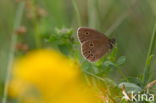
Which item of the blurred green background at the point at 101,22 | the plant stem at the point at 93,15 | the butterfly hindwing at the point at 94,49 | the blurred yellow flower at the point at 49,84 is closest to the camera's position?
the blurred yellow flower at the point at 49,84

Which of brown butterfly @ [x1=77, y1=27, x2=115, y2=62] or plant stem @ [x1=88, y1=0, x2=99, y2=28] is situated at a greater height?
plant stem @ [x1=88, y1=0, x2=99, y2=28]

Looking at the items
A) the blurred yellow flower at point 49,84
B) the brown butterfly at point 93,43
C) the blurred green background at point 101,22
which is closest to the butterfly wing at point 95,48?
the brown butterfly at point 93,43

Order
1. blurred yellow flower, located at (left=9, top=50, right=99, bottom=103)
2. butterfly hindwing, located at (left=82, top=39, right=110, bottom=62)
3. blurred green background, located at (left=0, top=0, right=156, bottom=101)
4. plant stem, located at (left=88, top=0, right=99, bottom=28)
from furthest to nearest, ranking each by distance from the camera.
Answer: blurred green background, located at (left=0, top=0, right=156, bottom=101)
plant stem, located at (left=88, top=0, right=99, bottom=28)
butterfly hindwing, located at (left=82, top=39, right=110, bottom=62)
blurred yellow flower, located at (left=9, top=50, right=99, bottom=103)

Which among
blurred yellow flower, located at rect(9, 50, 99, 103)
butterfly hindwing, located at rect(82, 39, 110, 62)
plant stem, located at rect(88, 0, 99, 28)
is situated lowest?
blurred yellow flower, located at rect(9, 50, 99, 103)

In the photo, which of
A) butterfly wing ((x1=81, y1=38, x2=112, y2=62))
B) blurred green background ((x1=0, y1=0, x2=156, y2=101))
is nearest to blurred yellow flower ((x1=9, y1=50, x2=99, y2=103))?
butterfly wing ((x1=81, y1=38, x2=112, y2=62))

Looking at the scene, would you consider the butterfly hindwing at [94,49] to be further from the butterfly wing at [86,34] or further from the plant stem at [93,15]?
the plant stem at [93,15]

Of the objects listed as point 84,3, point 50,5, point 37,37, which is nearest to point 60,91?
point 37,37

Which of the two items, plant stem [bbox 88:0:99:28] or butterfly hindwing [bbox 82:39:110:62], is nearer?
butterfly hindwing [bbox 82:39:110:62]

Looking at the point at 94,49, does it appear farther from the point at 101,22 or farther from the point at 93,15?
the point at 101,22

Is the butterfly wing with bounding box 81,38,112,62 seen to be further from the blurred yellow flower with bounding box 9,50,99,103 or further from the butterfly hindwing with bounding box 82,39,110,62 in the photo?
the blurred yellow flower with bounding box 9,50,99,103
